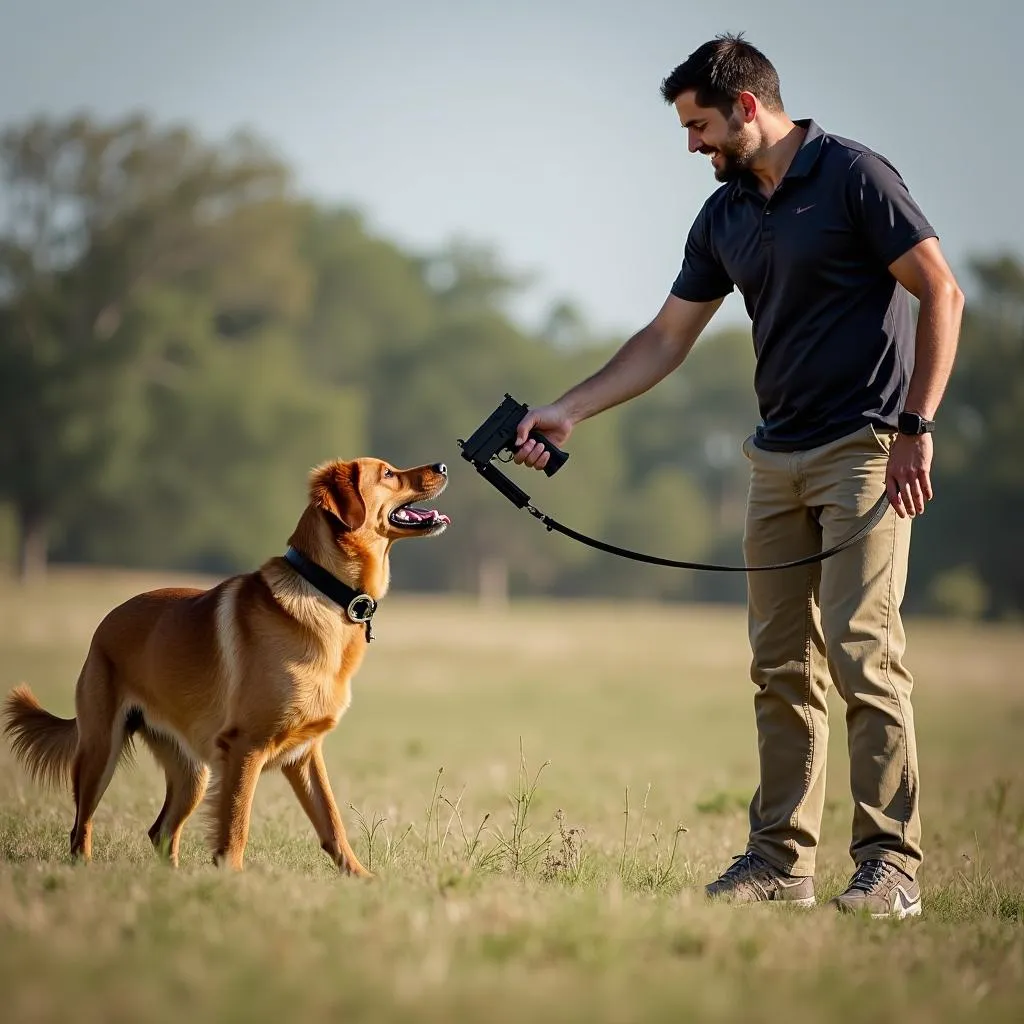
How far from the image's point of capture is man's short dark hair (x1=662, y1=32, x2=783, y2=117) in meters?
4.64

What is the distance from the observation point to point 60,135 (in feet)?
131

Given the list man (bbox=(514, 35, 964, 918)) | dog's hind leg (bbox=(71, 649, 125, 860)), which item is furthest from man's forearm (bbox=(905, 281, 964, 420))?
dog's hind leg (bbox=(71, 649, 125, 860))

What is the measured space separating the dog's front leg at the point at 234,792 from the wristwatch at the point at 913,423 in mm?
2576

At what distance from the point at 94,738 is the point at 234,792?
888mm

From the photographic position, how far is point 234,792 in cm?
471

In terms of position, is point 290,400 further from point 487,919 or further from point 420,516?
point 487,919

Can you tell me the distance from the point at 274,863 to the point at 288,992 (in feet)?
7.27

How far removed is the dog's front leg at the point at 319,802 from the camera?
16.3 feet

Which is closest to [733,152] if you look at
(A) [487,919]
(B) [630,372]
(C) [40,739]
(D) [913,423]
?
(B) [630,372]

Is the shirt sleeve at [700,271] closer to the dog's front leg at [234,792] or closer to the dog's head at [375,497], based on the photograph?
the dog's head at [375,497]

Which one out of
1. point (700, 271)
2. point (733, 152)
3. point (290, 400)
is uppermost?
point (290, 400)

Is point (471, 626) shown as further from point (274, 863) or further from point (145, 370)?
point (274, 863)

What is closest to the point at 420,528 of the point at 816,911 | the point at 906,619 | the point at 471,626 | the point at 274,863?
the point at 274,863

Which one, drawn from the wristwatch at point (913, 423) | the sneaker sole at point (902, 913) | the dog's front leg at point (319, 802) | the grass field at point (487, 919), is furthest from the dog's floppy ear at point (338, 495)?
the sneaker sole at point (902, 913)
